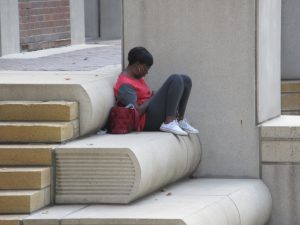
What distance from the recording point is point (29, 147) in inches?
343

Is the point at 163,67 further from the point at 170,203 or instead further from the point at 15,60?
the point at 15,60

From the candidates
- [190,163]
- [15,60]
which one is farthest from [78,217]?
[15,60]

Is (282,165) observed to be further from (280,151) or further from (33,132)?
(33,132)

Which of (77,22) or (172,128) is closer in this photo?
(172,128)

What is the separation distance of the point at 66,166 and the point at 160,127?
1330 mm

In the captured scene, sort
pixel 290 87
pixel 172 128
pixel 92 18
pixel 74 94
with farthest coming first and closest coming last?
pixel 92 18, pixel 290 87, pixel 172 128, pixel 74 94

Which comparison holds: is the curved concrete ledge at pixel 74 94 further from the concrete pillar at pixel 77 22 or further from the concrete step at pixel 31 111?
the concrete pillar at pixel 77 22

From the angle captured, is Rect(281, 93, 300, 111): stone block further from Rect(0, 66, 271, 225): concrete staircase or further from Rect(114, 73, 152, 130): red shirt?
Rect(0, 66, 271, 225): concrete staircase

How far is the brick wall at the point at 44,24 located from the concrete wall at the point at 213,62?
16.3ft

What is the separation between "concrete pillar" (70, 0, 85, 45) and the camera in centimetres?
1739

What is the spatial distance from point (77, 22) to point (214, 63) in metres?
7.41

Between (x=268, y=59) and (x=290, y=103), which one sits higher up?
(x=268, y=59)

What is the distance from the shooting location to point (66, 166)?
866 centimetres

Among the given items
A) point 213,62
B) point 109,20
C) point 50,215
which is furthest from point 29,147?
point 109,20
